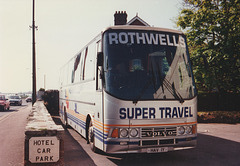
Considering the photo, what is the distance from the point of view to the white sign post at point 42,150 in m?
5.21

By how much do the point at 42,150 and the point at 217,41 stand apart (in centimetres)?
1550

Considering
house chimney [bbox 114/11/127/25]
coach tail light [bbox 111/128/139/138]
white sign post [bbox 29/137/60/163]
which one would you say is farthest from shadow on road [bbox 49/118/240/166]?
house chimney [bbox 114/11/127/25]

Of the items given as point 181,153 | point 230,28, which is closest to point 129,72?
point 181,153

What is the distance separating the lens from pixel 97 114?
6.98m

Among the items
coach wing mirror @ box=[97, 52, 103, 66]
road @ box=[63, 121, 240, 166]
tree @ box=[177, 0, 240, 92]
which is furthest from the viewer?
tree @ box=[177, 0, 240, 92]

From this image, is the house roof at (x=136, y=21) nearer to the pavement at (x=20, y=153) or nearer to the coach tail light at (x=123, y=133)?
the pavement at (x=20, y=153)

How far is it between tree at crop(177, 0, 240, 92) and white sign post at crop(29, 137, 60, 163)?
39.9ft

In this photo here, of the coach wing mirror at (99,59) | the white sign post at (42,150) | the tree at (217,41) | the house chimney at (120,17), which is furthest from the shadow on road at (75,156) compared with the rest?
the house chimney at (120,17)

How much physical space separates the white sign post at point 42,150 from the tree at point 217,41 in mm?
12174

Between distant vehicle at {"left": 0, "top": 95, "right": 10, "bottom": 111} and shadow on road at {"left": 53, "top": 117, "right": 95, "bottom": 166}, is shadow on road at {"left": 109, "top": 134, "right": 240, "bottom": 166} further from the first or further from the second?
distant vehicle at {"left": 0, "top": 95, "right": 10, "bottom": 111}

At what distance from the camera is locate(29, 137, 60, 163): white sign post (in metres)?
5.21

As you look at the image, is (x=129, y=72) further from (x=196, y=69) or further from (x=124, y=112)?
(x=196, y=69)

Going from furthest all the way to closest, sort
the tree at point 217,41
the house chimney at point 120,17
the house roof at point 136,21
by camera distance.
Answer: the house roof at point 136,21, the house chimney at point 120,17, the tree at point 217,41

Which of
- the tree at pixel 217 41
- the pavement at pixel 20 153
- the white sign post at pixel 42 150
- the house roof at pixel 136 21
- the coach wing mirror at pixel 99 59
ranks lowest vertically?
the pavement at pixel 20 153
